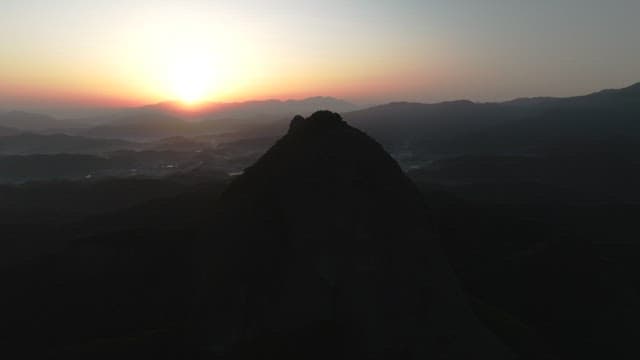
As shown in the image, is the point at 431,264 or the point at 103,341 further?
the point at 103,341

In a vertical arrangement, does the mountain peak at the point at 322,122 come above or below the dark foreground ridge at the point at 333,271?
above

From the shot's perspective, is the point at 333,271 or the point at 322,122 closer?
the point at 333,271

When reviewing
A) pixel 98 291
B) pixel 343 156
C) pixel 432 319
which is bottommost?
pixel 98 291

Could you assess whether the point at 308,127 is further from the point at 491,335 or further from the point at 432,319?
the point at 491,335

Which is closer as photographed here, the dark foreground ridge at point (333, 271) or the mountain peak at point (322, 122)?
the dark foreground ridge at point (333, 271)

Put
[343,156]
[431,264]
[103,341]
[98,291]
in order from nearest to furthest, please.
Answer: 1. [431,264]
2. [343,156]
3. [103,341]
4. [98,291]

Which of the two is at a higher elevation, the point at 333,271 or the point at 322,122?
the point at 322,122

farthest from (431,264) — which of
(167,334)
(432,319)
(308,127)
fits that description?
(167,334)

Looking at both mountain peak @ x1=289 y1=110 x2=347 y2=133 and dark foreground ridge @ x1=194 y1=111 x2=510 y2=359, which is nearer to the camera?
dark foreground ridge @ x1=194 y1=111 x2=510 y2=359
